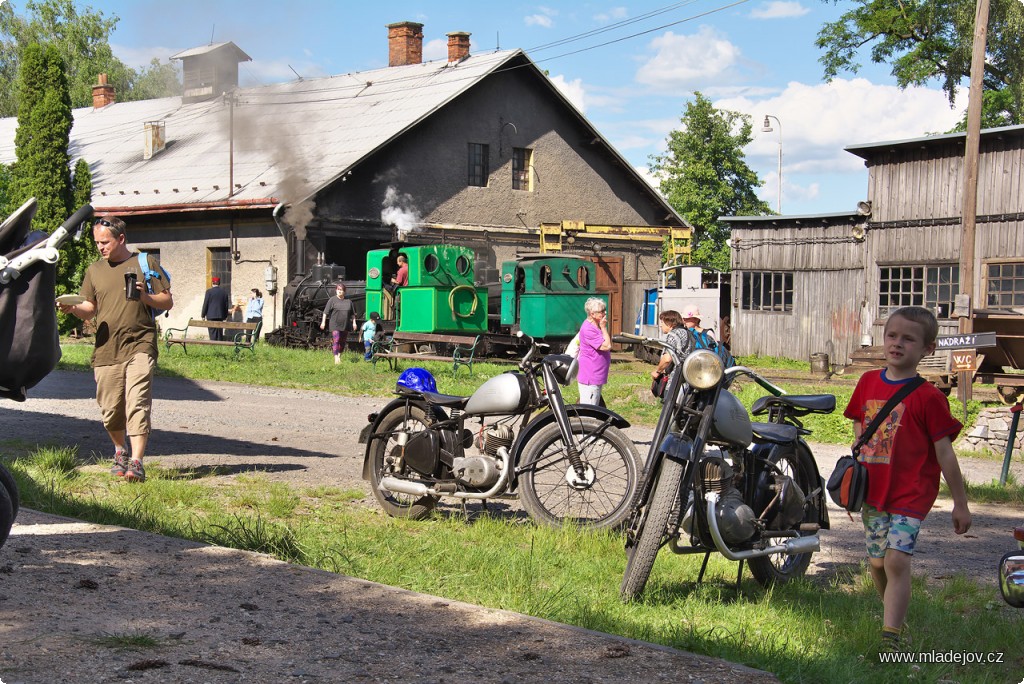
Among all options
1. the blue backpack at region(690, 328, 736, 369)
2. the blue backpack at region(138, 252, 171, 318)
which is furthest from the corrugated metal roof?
the blue backpack at region(138, 252, 171, 318)

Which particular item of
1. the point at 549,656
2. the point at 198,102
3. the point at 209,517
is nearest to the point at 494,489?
the point at 209,517

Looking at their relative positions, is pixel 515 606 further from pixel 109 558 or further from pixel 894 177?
pixel 894 177

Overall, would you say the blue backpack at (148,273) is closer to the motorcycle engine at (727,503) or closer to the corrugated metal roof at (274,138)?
the motorcycle engine at (727,503)

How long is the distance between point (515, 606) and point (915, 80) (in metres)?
37.1

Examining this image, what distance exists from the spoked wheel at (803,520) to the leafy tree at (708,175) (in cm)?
5304

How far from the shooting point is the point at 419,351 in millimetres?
26078

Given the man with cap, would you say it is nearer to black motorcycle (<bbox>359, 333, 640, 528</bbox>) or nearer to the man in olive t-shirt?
the man in olive t-shirt

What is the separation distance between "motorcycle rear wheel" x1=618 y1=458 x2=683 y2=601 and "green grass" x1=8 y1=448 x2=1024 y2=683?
0.10 meters

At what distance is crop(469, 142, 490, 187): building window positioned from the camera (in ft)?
115

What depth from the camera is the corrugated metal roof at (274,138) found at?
31.6 m

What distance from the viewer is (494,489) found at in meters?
7.21

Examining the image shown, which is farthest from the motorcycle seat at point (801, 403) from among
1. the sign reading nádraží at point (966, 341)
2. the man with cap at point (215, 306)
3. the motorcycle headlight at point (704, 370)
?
the man with cap at point (215, 306)

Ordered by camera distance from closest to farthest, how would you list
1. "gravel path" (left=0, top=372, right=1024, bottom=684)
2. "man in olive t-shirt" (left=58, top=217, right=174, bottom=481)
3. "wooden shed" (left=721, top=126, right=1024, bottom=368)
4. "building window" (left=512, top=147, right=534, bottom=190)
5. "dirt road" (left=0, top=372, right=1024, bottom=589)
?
"gravel path" (left=0, top=372, right=1024, bottom=684)
"dirt road" (left=0, top=372, right=1024, bottom=589)
"man in olive t-shirt" (left=58, top=217, right=174, bottom=481)
"wooden shed" (left=721, top=126, right=1024, bottom=368)
"building window" (left=512, top=147, right=534, bottom=190)

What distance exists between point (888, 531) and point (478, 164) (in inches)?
1221
